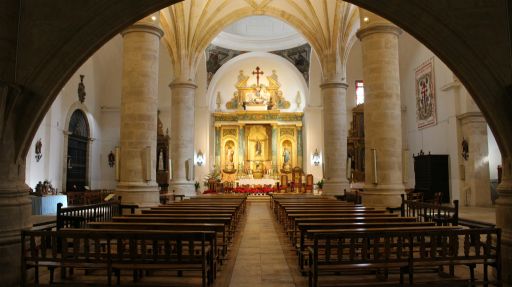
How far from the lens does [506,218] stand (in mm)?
5609

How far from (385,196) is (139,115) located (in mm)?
6949

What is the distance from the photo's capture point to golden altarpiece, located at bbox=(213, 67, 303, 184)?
30.0m

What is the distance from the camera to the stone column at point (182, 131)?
64.4 feet

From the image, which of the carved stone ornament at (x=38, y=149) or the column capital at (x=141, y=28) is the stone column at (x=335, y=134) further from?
the carved stone ornament at (x=38, y=149)

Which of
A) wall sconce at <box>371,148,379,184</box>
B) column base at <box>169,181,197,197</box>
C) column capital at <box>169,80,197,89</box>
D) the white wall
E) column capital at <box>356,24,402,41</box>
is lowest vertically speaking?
column base at <box>169,181,197,197</box>

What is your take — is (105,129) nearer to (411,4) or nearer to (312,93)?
(312,93)

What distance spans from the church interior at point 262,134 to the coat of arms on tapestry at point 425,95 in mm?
131

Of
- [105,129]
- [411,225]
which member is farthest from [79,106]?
[411,225]

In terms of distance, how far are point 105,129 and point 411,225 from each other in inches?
891

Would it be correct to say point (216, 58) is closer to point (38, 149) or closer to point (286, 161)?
point (286, 161)

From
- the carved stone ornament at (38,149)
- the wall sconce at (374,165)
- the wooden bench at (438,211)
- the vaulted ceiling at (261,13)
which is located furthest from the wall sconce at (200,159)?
the wooden bench at (438,211)

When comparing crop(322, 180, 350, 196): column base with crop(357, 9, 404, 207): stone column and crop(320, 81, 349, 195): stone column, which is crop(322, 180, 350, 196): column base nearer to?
crop(320, 81, 349, 195): stone column

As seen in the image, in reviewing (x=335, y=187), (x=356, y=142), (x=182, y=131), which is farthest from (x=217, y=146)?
(x=335, y=187)

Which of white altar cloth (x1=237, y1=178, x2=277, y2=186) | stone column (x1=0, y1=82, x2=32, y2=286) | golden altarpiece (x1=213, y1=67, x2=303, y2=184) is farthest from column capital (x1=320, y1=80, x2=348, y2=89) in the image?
stone column (x1=0, y1=82, x2=32, y2=286)
